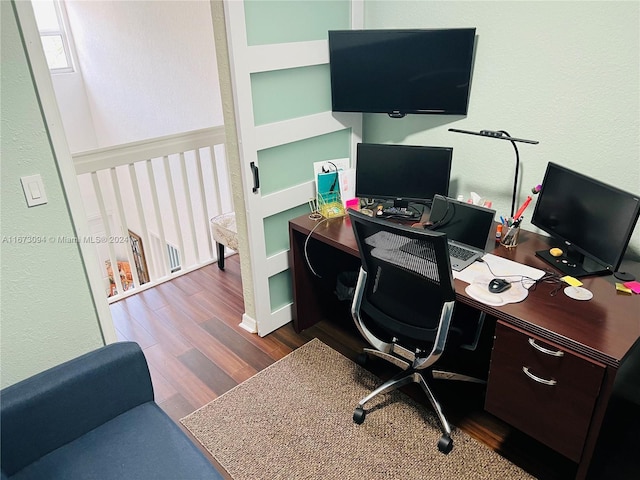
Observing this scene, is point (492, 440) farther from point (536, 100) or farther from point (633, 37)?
point (633, 37)

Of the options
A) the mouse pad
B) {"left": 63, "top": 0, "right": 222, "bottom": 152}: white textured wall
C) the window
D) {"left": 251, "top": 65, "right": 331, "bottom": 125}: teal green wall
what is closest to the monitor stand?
the mouse pad

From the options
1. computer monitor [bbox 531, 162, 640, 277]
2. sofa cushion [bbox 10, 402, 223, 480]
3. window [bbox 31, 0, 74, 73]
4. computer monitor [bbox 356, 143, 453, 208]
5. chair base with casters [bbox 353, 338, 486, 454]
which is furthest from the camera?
window [bbox 31, 0, 74, 73]

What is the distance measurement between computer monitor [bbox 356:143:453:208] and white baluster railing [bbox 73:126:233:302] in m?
1.26

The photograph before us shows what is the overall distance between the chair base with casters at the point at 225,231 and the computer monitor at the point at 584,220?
1895mm

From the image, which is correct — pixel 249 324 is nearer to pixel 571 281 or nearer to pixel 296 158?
pixel 296 158

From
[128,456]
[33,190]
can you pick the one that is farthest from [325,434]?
→ [33,190]

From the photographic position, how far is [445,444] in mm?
1882

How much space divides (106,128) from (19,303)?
16.7 feet

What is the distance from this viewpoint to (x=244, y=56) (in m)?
2.08

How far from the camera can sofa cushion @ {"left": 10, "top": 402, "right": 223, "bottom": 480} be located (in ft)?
4.68

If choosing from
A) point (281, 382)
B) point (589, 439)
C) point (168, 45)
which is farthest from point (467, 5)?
point (168, 45)

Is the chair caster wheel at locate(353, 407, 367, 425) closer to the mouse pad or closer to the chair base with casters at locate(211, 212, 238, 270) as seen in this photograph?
the mouse pad

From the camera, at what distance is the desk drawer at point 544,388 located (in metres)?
1.48

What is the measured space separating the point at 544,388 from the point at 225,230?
2.22m
